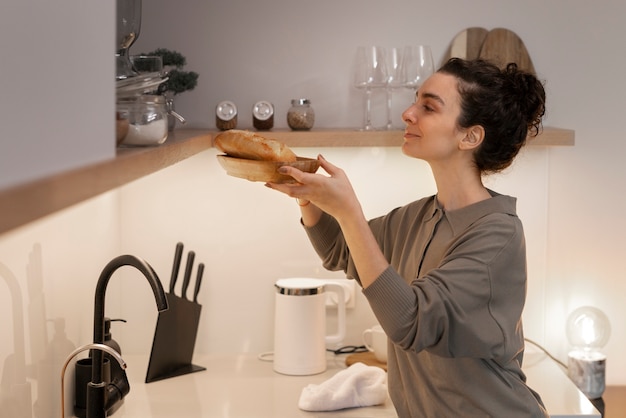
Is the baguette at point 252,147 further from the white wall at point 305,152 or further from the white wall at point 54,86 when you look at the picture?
the white wall at point 305,152

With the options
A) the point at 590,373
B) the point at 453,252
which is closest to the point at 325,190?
the point at 453,252

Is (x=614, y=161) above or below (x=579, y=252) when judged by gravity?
above

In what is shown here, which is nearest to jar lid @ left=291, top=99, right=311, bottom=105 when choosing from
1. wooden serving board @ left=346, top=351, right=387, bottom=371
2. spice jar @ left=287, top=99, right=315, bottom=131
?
spice jar @ left=287, top=99, right=315, bottom=131

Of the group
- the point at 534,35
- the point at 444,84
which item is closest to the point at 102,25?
the point at 444,84

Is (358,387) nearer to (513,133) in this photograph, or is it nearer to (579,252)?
(513,133)

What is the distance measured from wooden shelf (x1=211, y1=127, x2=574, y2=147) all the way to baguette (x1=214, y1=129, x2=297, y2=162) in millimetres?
619

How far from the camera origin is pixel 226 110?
98.1 inches

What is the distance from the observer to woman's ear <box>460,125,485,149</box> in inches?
79.1

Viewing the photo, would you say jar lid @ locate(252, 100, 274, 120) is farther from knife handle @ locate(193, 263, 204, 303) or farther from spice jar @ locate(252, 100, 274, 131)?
knife handle @ locate(193, 263, 204, 303)

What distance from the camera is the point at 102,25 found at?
1.12m

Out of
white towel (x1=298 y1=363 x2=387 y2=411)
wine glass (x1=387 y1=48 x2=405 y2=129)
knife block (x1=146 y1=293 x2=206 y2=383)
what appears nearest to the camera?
white towel (x1=298 y1=363 x2=387 y2=411)

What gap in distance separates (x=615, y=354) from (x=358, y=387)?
97 centimetres

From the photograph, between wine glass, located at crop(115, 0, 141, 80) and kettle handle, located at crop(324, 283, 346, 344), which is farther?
kettle handle, located at crop(324, 283, 346, 344)

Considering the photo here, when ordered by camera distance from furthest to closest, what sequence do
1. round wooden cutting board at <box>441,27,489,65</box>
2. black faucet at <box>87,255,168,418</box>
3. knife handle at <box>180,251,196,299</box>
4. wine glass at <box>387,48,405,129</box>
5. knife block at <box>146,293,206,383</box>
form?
round wooden cutting board at <box>441,27,489,65</box> → wine glass at <box>387,48,405,129</box> → knife handle at <box>180,251,196,299</box> → knife block at <box>146,293,206,383</box> → black faucet at <box>87,255,168,418</box>
